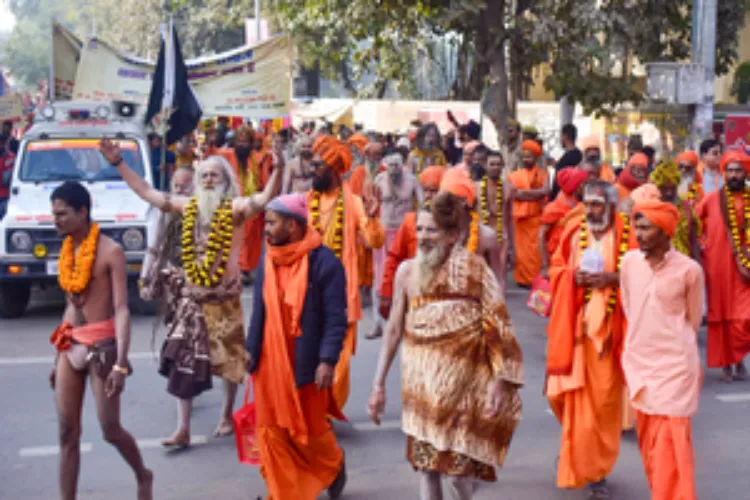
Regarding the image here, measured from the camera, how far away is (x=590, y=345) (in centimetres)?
661

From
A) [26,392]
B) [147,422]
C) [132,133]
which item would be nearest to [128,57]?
[132,133]

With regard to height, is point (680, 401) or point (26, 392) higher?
point (680, 401)

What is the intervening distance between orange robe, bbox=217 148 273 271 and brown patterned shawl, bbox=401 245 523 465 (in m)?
8.65

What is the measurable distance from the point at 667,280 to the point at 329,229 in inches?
139

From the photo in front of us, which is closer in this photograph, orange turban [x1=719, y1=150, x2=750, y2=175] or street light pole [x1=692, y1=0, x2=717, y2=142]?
orange turban [x1=719, y1=150, x2=750, y2=175]

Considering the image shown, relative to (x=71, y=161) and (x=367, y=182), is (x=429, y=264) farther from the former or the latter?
(x=71, y=161)

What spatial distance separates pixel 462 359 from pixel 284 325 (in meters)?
1.12

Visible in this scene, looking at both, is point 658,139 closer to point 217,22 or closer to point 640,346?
point 640,346

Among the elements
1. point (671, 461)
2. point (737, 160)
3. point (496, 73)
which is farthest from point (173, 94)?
point (496, 73)

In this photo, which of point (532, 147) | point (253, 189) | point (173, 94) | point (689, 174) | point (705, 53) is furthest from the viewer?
point (705, 53)

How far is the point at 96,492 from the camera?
6.75 metres

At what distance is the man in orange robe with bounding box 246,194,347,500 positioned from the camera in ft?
19.4

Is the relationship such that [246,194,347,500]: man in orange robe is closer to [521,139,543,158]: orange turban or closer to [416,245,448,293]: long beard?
[416,245,448,293]: long beard

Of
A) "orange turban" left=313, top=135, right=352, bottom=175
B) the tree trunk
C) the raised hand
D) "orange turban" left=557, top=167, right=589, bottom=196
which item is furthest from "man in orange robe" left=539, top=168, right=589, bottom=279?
the tree trunk
